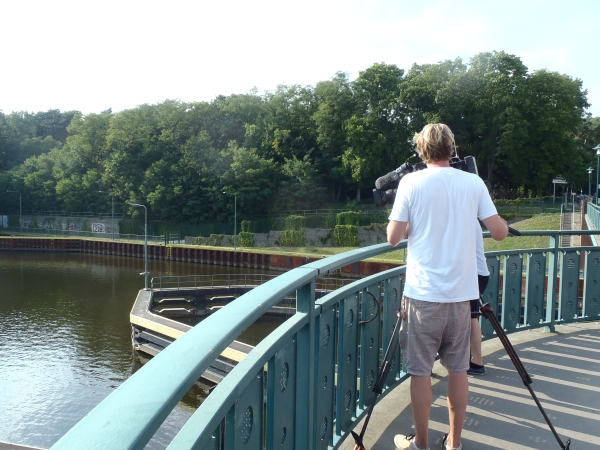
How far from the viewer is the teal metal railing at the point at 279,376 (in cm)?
92

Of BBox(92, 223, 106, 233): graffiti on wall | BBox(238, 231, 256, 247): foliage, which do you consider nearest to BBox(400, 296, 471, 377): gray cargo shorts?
BBox(238, 231, 256, 247): foliage

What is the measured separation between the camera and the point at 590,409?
3.68 metres

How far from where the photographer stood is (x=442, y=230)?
252 centimetres

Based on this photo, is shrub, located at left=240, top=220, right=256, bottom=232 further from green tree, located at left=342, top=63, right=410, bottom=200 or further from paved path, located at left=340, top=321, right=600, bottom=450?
paved path, located at left=340, top=321, right=600, bottom=450

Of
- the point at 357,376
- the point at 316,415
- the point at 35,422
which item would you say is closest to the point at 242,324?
the point at 316,415

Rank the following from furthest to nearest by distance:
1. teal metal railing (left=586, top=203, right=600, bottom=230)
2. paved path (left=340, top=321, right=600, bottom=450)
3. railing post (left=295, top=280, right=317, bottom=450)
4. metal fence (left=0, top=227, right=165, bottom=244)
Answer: metal fence (left=0, top=227, right=165, bottom=244)
teal metal railing (left=586, top=203, right=600, bottom=230)
paved path (left=340, top=321, right=600, bottom=450)
railing post (left=295, top=280, right=317, bottom=450)

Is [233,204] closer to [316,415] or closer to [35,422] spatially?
[35,422]

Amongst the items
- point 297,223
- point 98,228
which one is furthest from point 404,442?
point 98,228

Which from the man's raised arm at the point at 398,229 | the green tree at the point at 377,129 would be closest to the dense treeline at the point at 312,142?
the green tree at the point at 377,129

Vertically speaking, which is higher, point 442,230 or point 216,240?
point 442,230

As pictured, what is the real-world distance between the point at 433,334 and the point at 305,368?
672 millimetres

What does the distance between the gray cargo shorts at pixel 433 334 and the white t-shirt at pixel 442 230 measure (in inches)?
2.2

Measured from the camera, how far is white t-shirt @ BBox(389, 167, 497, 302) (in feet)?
8.25

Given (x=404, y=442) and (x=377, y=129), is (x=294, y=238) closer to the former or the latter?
(x=377, y=129)
